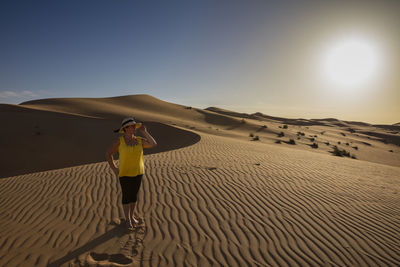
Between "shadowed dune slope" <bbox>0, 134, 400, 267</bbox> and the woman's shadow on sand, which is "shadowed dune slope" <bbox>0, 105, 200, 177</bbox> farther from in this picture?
the woman's shadow on sand

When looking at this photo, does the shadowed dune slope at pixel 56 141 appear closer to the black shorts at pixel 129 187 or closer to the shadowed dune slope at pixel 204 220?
the shadowed dune slope at pixel 204 220

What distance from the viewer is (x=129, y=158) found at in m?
3.26

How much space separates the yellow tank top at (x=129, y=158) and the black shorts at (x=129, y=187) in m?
0.08

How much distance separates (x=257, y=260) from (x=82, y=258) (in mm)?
2357

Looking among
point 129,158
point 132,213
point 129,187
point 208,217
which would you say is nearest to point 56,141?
point 132,213

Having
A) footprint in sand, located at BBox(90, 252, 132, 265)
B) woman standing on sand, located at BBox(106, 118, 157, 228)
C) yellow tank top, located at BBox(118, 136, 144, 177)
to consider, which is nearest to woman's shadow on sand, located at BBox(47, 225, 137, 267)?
footprint in sand, located at BBox(90, 252, 132, 265)

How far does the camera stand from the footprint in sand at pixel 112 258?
285 cm

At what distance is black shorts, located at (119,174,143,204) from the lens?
3338mm

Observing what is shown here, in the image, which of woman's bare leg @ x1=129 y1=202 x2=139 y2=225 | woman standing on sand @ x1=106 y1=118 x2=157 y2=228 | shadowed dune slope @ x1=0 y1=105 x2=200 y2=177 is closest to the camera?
woman standing on sand @ x1=106 y1=118 x2=157 y2=228

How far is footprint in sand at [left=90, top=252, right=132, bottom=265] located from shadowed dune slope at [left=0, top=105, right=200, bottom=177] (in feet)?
30.9

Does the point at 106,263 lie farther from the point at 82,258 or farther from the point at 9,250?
the point at 9,250

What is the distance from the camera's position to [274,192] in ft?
17.1

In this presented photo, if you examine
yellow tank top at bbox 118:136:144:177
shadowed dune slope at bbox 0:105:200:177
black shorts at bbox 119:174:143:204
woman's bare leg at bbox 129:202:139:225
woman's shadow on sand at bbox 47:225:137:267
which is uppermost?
yellow tank top at bbox 118:136:144:177

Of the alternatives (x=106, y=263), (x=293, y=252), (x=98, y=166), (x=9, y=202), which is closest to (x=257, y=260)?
(x=293, y=252)
